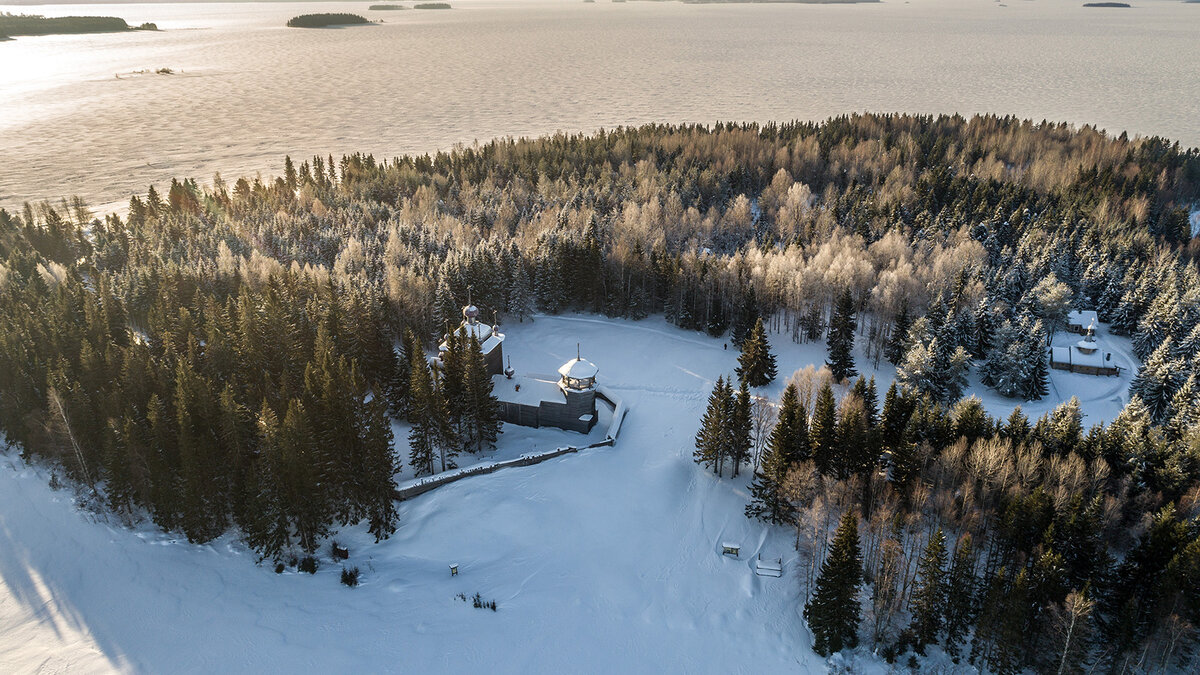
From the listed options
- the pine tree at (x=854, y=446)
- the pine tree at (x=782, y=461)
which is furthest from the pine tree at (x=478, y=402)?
the pine tree at (x=854, y=446)

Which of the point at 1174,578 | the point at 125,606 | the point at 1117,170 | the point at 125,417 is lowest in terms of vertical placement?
the point at 125,606

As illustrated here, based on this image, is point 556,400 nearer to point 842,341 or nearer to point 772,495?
point 772,495

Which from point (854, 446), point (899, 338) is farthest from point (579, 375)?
point (899, 338)

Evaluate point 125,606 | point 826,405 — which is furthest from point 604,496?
point 125,606

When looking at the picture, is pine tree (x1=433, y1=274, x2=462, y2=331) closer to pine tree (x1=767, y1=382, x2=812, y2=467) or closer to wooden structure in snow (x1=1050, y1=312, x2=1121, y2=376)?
pine tree (x1=767, y1=382, x2=812, y2=467)

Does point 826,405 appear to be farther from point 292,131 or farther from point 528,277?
point 292,131

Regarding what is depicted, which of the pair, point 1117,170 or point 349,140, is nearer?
point 1117,170

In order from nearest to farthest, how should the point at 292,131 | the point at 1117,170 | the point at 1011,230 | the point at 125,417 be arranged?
the point at 125,417
the point at 1011,230
the point at 1117,170
the point at 292,131
